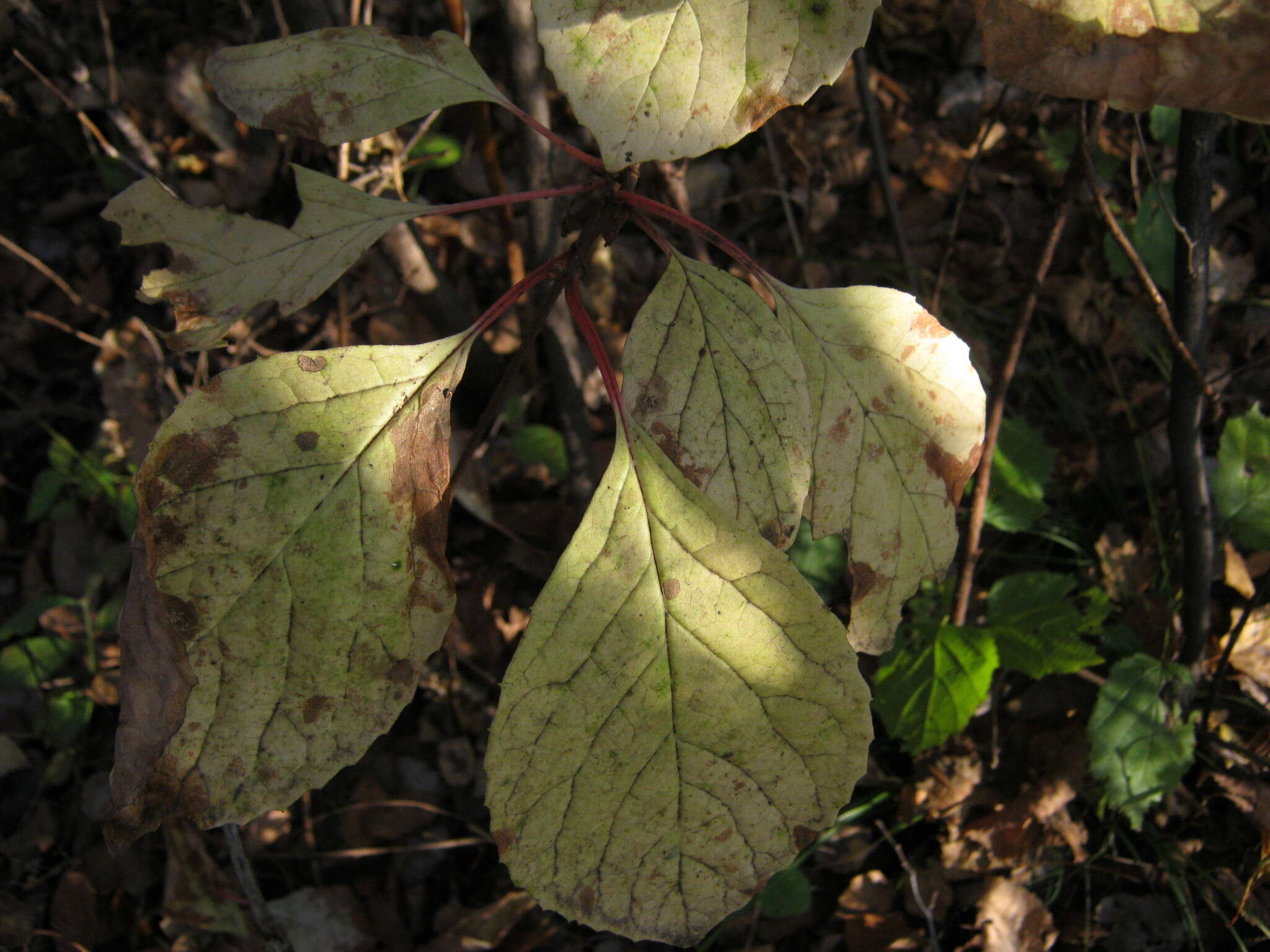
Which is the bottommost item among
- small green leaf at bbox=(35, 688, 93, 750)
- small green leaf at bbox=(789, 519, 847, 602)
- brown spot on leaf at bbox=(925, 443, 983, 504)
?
small green leaf at bbox=(35, 688, 93, 750)

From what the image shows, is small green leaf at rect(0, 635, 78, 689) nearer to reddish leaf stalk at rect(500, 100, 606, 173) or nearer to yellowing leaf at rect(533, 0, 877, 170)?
reddish leaf stalk at rect(500, 100, 606, 173)

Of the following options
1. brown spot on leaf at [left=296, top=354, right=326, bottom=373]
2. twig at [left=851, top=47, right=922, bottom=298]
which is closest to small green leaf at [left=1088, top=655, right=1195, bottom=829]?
twig at [left=851, top=47, right=922, bottom=298]

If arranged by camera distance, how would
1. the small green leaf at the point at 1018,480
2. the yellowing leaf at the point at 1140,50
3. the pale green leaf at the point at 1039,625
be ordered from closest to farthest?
the yellowing leaf at the point at 1140,50 → the pale green leaf at the point at 1039,625 → the small green leaf at the point at 1018,480

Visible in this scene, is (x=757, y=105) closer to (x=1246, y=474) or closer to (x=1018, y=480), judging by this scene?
(x=1018, y=480)

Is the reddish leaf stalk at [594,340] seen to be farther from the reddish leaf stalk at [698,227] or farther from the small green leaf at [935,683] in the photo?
the small green leaf at [935,683]

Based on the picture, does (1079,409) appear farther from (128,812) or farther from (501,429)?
(128,812)

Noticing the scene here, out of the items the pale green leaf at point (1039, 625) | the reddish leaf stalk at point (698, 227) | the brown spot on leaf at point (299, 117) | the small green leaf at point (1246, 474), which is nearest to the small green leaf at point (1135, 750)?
the pale green leaf at point (1039, 625)
